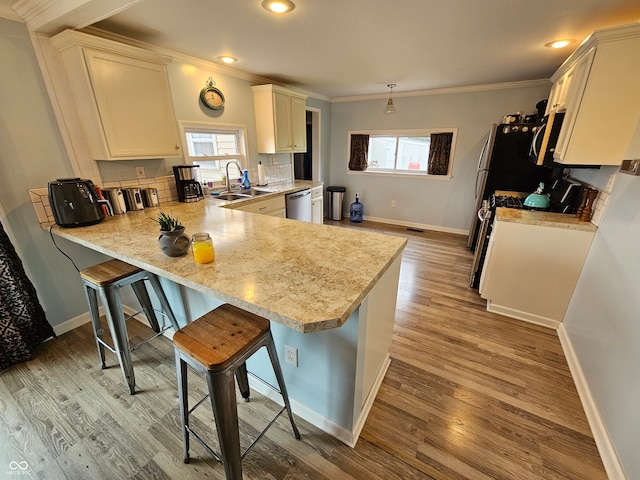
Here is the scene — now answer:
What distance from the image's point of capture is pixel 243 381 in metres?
1.50

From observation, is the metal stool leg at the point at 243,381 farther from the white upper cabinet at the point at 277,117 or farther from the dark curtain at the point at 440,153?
the dark curtain at the point at 440,153

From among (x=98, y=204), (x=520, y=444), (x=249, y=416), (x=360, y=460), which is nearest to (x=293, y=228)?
(x=249, y=416)

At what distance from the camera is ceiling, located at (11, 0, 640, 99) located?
1630 millimetres

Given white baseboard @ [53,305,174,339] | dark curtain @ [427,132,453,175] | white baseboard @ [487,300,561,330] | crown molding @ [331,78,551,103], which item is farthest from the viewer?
dark curtain @ [427,132,453,175]

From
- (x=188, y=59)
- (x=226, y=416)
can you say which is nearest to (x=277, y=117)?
(x=188, y=59)

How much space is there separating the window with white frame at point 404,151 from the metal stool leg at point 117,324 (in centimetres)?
447

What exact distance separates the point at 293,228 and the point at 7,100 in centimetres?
198

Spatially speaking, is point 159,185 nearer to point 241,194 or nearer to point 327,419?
point 241,194

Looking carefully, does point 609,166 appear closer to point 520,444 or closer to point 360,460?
point 520,444

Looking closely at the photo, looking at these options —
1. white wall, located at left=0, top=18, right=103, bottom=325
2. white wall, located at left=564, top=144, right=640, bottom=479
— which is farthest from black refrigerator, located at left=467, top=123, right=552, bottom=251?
white wall, located at left=0, top=18, right=103, bottom=325

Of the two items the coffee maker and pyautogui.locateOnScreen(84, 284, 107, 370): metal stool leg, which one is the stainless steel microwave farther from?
pyautogui.locateOnScreen(84, 284, 107, 370): metal stool leg

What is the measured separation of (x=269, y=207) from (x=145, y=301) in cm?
155

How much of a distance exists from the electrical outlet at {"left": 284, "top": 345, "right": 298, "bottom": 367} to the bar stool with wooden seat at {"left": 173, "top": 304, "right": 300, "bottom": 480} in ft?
0.45

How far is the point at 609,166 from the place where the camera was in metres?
1.84
